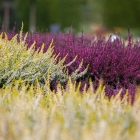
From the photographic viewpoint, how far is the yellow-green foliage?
3607 mm

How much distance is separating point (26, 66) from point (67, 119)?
2015mm

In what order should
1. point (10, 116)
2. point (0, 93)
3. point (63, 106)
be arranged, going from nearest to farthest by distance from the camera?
1. point (10, 116)
2. point (63, 106)
3. point (0, 93)

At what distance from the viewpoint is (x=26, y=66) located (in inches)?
237

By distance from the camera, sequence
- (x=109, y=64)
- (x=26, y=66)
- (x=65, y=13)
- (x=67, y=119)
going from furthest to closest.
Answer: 1. (x=65, y=13)
2. (x=109, y=64)
3. (x=26, y=66)
4. (x=67, y=119)

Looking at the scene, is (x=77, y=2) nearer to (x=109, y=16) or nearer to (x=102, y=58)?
(x=109, y=16)

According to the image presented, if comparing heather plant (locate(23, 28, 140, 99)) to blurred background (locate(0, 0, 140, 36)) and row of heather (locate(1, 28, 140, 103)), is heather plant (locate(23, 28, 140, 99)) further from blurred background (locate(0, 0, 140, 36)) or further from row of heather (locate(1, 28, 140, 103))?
blurred background (locate(0, 0, 140, 36))

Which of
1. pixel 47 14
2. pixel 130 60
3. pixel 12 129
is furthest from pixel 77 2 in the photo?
pixel 12 129

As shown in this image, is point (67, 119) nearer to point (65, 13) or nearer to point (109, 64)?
point (109, 64)

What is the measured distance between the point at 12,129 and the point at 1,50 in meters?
2.40

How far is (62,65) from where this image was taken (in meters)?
6.26

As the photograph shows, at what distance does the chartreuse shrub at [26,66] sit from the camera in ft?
19.1

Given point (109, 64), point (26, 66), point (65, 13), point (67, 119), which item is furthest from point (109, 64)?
point (65, 13)

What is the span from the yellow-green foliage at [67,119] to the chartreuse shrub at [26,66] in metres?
0.92

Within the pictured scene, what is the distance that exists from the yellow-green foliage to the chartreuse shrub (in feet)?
3.02
